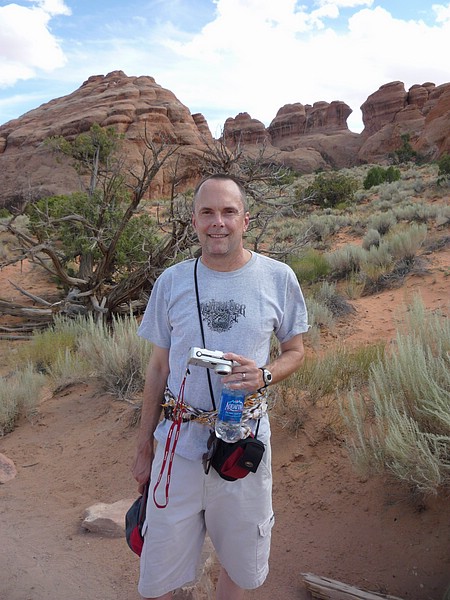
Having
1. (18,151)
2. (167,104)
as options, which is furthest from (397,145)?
(18,151)

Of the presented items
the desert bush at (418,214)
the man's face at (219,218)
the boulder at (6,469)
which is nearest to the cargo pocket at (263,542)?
the man's face at (219,218)

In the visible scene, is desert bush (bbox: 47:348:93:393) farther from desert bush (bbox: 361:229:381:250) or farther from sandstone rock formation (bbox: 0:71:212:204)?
sandstone rock formation (bbox: 0:71:212:204)

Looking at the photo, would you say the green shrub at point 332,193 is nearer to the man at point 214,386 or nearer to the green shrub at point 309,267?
the green shrub at point 309,267

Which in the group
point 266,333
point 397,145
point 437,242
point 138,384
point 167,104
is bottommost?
point 138,384

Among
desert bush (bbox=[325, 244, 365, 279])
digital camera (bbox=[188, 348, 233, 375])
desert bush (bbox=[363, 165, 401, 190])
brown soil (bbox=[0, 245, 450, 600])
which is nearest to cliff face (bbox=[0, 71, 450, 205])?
desert bush (bbox=[325, 244, 365, 279])

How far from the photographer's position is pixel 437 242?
8828 millimetres

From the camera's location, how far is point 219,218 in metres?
1.77

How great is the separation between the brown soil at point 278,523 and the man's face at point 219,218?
1.89 metres

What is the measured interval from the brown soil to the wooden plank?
0.34 ft

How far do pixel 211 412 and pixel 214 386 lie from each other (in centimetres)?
10

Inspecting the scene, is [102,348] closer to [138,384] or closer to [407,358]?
[138,384]

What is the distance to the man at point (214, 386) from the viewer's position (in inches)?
68.6

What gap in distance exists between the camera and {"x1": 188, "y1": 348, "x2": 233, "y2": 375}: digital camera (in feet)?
4.99

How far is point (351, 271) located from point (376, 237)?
6.26ft
